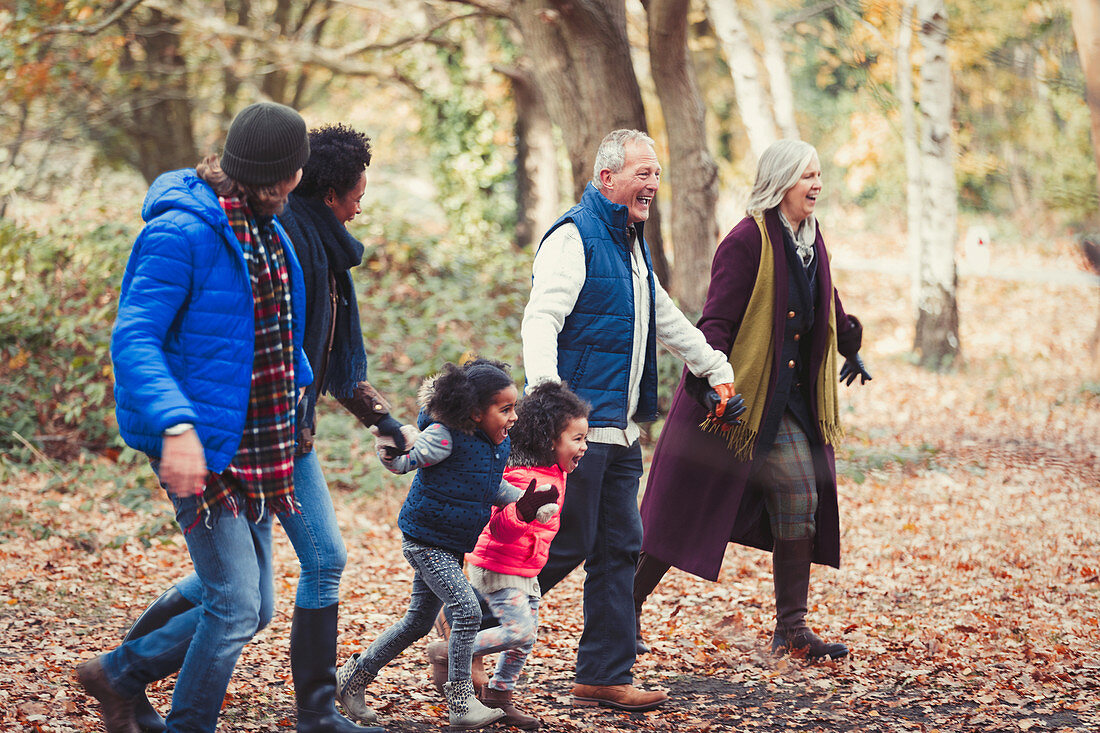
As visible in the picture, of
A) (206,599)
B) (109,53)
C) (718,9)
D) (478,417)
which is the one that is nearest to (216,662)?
(206,599)

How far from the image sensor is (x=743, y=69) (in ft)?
44.5

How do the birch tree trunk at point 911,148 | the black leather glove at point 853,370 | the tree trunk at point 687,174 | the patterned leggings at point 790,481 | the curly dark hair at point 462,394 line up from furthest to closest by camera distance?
the birch tree trunk at point 911,148 → the tree trunk at point 687,174 → the black leather glove at point 853,370 → the patterned leggings at point 790,481 → the curly dark hair at point 462,394

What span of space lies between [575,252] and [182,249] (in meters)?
1.68

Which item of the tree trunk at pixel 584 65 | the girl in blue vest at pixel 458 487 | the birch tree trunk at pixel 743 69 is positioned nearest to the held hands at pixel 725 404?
the girl in blue vest at pixel 458 487

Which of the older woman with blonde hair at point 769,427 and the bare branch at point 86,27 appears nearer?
the older woman with blonde hair at point 769,427

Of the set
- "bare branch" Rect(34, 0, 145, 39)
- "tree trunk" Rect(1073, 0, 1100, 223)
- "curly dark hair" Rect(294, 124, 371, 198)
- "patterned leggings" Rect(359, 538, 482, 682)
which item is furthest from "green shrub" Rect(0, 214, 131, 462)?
"tree trunk" Rect(1073, 0, 1100, 223)

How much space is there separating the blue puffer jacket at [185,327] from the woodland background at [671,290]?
5.32 feet

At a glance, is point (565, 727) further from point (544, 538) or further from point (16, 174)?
point (16, 174)

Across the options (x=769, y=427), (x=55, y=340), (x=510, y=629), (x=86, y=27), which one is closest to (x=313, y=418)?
(x=510, y=629)

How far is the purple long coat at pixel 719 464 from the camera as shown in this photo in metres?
4.79

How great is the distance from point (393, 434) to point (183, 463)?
0.98m

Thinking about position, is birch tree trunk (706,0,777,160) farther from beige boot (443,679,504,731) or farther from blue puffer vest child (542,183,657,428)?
beige boot (443,679,504,731)

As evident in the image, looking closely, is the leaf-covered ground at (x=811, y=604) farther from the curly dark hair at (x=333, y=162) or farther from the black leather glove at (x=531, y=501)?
the curly dark hair at (x=333, y=162)

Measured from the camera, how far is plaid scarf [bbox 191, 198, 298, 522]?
309 centimetres
